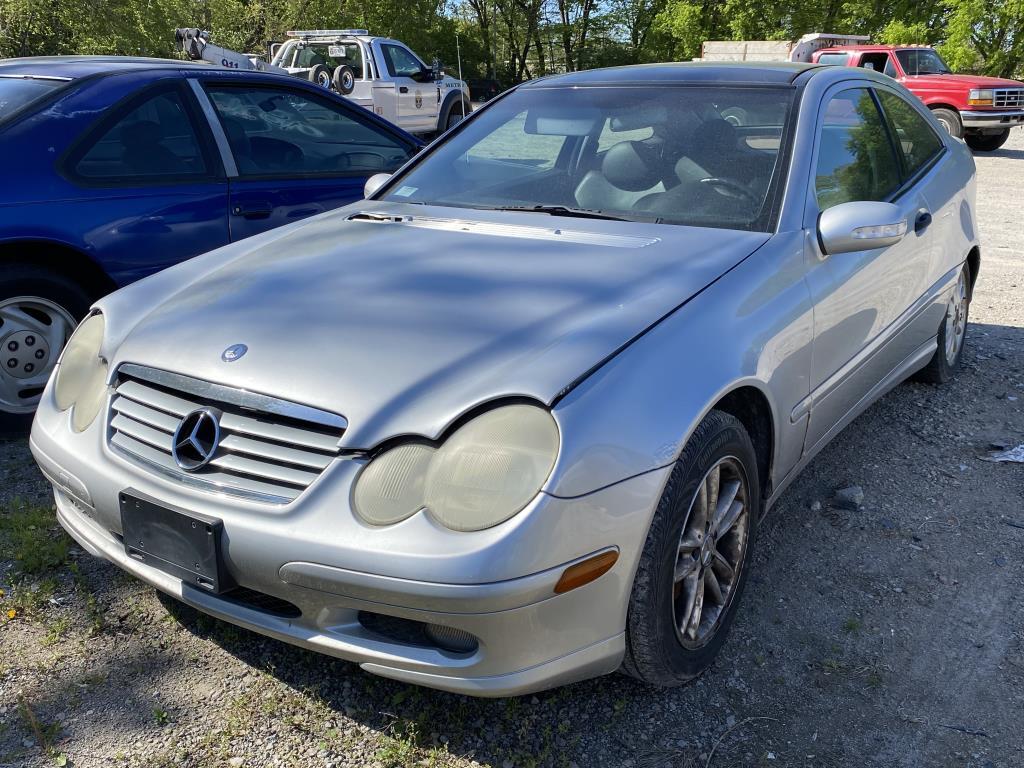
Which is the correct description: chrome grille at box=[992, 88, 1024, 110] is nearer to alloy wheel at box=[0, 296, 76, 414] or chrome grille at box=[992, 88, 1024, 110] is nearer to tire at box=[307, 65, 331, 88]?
tire at box=[307, 65, 331, 88]

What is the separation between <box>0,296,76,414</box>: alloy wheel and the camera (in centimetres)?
365

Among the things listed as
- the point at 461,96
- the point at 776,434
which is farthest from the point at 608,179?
the point at 461,96

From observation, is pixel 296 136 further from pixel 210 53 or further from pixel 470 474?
pixel 210 53

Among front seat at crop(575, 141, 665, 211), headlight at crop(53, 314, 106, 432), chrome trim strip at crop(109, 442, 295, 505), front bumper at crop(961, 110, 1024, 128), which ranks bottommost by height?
front bumper at crop(961, 110, 1024, 128)

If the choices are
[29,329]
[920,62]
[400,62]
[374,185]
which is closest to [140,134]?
[29,329]

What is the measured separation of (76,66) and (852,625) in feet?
13.3

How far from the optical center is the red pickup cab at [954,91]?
1476 cm

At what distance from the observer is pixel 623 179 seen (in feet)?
9.91

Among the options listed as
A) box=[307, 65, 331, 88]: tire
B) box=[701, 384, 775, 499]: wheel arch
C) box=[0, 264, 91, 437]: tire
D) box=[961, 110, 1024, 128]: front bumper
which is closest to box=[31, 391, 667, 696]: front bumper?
box=[701, 384, 775, 499]: wheel arch

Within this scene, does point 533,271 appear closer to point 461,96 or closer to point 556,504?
point 556,504

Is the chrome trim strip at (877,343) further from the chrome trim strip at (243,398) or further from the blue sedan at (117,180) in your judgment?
the blue sedan at (117,180)

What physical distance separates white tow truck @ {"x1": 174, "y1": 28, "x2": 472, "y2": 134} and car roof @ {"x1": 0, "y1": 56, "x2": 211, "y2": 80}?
32.2 feet

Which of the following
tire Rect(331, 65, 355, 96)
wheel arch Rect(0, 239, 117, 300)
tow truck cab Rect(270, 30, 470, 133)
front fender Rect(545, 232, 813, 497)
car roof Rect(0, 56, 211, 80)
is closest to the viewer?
front fender Rect(545, 232, 813, 497)

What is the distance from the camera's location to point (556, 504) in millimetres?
1737
